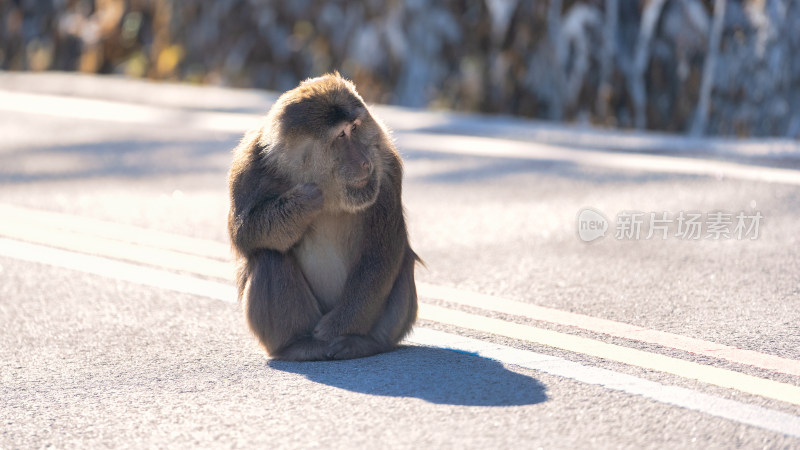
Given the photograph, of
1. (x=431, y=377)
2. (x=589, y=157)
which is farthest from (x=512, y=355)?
(x=589, y=157)

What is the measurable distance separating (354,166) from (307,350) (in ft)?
2.25

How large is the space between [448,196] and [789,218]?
206cm

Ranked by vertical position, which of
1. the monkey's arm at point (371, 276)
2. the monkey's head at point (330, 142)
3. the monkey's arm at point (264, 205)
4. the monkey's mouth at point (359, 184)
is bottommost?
the monkey's arm at point (371, 276)

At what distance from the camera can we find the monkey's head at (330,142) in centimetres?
432

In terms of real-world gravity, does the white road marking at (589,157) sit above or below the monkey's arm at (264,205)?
below

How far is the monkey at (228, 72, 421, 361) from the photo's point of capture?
4336 millimetres

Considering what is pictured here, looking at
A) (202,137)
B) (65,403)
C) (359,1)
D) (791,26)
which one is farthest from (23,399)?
(359,1)

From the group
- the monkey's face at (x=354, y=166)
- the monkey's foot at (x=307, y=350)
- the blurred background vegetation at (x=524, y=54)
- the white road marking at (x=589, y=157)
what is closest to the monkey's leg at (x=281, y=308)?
the monkey's foot at (x=307, y=350)

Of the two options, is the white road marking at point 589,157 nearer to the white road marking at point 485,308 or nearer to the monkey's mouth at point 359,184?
the white road marking at point 485,308

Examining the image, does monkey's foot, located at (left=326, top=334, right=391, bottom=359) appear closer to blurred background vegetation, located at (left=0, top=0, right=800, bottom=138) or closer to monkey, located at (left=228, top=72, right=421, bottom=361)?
monkey, located at (left=228, top=72, right=421, bottom=361)

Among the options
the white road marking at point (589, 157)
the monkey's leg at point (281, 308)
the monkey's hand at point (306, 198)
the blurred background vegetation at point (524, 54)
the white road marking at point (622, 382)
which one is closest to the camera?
the white road marking at point (622, 382)

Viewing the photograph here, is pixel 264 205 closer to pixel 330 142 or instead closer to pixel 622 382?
pixel 330 142

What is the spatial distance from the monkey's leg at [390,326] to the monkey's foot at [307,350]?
0.03 metres

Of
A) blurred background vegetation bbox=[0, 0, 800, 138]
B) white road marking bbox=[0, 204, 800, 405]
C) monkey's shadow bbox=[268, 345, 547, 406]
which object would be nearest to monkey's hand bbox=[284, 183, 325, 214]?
monkey's shadow bbox=[268, 345, 547, 406]
